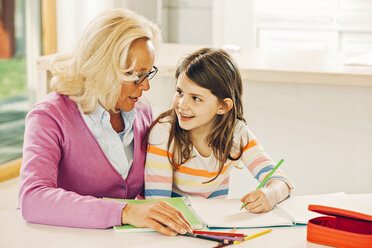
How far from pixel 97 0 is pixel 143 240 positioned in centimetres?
322

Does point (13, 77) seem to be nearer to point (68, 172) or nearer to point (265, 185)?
point (68, 172)

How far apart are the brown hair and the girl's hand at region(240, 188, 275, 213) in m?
0.25

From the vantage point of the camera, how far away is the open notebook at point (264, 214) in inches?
51.0

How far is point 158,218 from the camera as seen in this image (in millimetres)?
1230

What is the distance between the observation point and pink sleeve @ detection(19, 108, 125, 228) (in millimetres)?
1251

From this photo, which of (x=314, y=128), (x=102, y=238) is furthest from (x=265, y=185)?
(x=314, y=128)

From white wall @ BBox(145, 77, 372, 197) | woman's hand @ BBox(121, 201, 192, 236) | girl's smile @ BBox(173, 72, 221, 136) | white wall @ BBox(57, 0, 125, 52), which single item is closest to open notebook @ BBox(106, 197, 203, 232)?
woman's hand @ BBox(121, 201, 192, 236)

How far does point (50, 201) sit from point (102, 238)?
0.17m

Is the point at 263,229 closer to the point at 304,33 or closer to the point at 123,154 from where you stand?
the point at 123,154

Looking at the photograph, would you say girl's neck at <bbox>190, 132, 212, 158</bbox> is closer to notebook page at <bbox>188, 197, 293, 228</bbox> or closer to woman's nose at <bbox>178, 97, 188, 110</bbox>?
woman's nose at <bbox>178, 97, 188, 110</bbox>

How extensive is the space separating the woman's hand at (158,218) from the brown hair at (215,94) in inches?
14.4

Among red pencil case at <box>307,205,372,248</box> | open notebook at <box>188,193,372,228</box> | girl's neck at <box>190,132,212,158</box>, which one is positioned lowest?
open notebook at <box>188,193,372,228</box>

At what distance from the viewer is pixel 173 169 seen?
165 centimetres

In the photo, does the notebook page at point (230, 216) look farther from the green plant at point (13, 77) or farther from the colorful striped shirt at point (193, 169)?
the green plant at point (13, 77)
